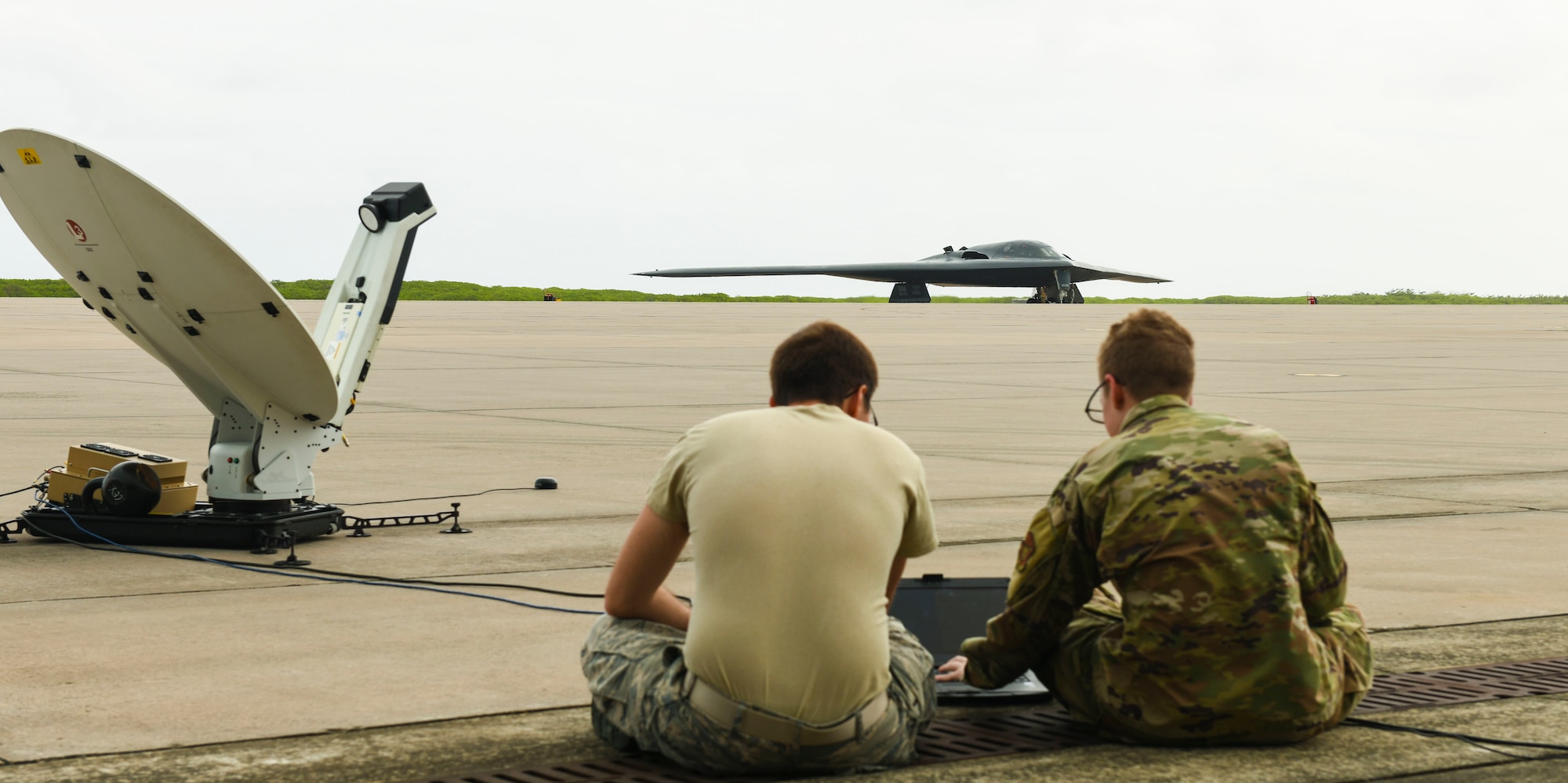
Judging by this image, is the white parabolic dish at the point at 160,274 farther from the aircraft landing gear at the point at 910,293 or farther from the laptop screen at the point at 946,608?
the aircraft landing gear at the point at 910,293

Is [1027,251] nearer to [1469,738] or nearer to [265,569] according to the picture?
[265,569]

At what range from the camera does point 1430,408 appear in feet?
55.7

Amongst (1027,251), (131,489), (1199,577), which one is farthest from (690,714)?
(1027,251)

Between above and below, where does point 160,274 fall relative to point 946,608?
above

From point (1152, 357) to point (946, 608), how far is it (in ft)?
4.82

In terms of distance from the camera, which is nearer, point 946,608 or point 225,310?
point 946,608

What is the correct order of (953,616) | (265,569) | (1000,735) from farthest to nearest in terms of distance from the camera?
(265,569), (953,616), (1000,735)

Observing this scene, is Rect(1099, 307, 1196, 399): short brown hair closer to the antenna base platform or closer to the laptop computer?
the laptop computer

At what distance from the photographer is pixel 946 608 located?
5.60m

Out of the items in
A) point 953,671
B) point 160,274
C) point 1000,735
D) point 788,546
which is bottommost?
point 1000,735

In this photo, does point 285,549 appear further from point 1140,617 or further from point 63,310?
point 63,310

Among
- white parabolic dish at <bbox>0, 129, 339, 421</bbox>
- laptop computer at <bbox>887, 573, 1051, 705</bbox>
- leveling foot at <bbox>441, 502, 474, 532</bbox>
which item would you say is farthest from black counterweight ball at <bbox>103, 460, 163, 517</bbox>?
laptop computer at <bbox>887, 573, 1051, 705</bbox>

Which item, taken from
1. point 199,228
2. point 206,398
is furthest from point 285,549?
point 199,228

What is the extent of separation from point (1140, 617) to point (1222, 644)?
0.74 feet
